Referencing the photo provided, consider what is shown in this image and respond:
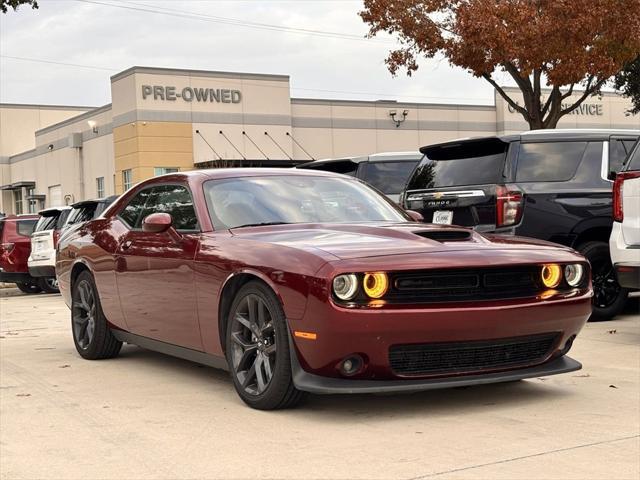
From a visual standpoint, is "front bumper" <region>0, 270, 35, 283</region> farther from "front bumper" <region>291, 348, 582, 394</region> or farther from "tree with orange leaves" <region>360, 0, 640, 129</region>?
"front bumper" <region>291, 348, 582, 394</region>

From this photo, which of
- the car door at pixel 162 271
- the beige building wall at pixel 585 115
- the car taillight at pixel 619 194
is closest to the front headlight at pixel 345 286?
the car door at pixel 162 271

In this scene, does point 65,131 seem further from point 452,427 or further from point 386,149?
point 452,427

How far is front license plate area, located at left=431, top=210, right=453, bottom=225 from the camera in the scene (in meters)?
9.13

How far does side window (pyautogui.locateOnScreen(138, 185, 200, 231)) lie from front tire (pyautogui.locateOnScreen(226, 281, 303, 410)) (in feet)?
3.15

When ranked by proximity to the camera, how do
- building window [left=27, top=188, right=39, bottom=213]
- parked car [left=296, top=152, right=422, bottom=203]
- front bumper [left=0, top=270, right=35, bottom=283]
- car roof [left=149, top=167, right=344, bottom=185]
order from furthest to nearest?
building window [left=27, top=188, right=39, bottom=213]
front bumper [left=0, top=270, right=35, bottom=283]
parked car [left=296, top=152, right=422, bottom=203]
car roof [left=149, top=167, right=344, bottom=185]

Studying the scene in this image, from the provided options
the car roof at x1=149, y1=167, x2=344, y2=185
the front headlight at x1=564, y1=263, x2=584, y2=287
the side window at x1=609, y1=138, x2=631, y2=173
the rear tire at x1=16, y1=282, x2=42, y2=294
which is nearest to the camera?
the front headlight at x1=564, y1=263, x2=584, y2=287

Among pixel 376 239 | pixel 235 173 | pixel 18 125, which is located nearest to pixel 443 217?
pixel 235 173

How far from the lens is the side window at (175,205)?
636cm

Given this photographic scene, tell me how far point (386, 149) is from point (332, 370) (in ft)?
139

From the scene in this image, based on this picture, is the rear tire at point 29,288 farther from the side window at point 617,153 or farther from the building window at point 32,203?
the building window at point 32,203

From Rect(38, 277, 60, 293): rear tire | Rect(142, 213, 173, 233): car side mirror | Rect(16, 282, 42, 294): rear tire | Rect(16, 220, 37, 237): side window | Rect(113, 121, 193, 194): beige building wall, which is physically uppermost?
Rect(113, 121, 193, 194): beige building wall

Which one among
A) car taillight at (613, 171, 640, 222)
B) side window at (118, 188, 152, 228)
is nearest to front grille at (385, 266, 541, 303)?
car taillight at (613, 171, 640, 222)

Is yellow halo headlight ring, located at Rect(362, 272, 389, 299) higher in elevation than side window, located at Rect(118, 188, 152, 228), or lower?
lower

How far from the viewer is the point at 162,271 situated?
6.35 m
